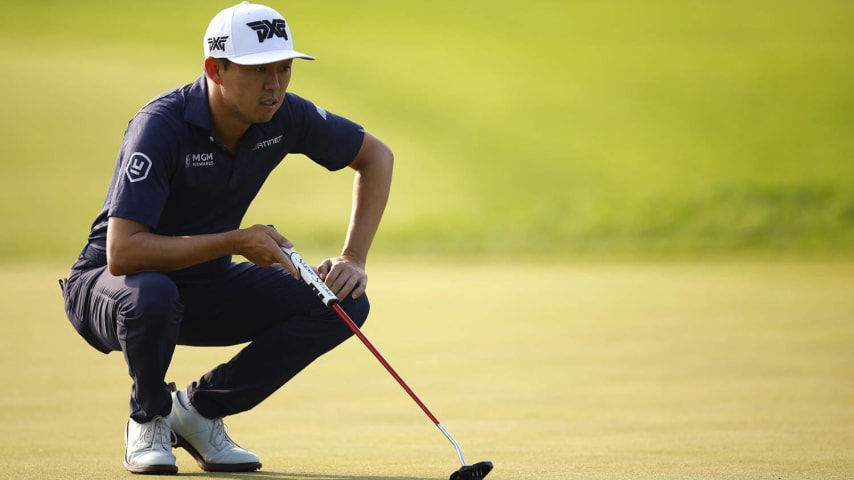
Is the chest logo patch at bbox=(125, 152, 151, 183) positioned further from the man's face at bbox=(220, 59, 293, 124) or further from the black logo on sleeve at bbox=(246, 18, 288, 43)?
the black logo on sleeve at bbox=(246, 18, 288, 43)

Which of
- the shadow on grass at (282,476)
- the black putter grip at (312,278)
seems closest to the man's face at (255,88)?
the black putter grip at (312,278)

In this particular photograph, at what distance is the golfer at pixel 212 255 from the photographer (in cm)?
394

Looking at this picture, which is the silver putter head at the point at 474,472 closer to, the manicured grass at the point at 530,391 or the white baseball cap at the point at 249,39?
the manicured grass at the point at 530,391

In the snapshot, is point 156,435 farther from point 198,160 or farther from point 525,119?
point 525,119

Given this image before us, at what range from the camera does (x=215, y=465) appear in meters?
4.31

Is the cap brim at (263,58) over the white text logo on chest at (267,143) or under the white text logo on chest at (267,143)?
Result: over

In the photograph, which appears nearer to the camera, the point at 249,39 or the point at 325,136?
the point at 249,39

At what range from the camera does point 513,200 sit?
880 inches

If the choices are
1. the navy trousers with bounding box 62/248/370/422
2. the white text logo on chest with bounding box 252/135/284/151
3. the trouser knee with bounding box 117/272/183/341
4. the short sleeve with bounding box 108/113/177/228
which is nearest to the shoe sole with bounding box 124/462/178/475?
the navy trousers with bounding box 62/248/370/422

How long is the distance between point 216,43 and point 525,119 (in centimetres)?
2091

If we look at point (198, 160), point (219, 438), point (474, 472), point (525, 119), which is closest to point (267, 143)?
point (198, 160)

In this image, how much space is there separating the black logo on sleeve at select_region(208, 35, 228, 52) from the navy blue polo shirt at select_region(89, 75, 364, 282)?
151 mm

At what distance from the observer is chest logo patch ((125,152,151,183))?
389 centimetres

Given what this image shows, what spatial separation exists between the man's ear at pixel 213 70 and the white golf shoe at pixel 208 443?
3.73 ft
